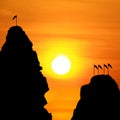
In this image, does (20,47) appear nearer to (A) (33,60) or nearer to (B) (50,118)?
(A) (33,60)

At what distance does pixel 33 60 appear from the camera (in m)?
166

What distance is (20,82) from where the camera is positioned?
16500 cm

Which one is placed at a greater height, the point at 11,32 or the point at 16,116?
the point at 11,32

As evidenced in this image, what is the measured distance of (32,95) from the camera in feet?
544

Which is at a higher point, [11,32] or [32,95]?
[11,32]

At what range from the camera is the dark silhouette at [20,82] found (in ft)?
539

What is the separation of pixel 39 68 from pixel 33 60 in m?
1.86

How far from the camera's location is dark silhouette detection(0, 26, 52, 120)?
164 metres

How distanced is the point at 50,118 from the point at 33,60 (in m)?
11.0

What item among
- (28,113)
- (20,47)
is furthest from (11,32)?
(28,113)

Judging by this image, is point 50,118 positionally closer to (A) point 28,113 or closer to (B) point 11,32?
(A) point 28,113

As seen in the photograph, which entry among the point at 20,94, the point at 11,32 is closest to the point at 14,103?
the point at 20,94

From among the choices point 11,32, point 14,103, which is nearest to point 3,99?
point 14,103

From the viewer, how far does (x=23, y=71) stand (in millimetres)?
165625
